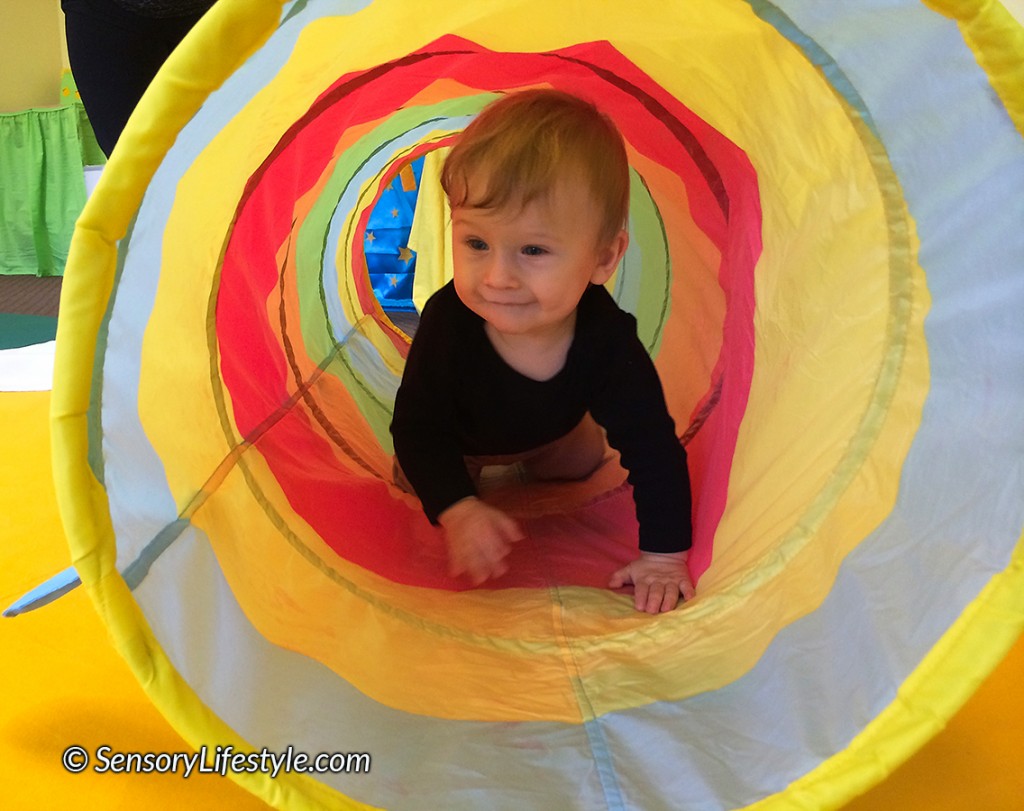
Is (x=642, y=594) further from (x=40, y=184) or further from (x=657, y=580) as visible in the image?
(x=40, y=184)

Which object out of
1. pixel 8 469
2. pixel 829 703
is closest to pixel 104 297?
pixel 829 703

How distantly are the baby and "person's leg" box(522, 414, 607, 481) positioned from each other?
0.10 m

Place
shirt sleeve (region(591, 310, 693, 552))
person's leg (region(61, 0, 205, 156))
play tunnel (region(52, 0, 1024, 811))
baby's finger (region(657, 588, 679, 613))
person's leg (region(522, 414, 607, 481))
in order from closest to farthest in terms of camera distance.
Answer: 1. play tunnel (region(52, 0, 1024, 811))
2. baby's finger (region(657, 588, 679, 613))
3. shirt sleeve (region(591, 310, 693, 552))
4. person's leg (region(61, 0, 205, 156))
5. person's leg (region(522, 414, 607, 481))

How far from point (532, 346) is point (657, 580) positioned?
0.41 meters

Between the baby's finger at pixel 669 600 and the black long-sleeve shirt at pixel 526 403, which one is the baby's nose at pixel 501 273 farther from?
the baby's finger at pixel 669 600

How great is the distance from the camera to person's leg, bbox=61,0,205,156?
4.68 feet

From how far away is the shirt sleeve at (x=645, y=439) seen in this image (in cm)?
125

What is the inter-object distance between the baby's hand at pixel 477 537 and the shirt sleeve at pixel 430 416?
6 centimetres

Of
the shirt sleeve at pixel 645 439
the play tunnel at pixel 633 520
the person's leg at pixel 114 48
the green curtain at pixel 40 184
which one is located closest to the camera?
the play tunnel at pixel 633 520

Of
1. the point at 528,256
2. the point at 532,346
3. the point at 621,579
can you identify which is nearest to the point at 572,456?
the point at 532,346

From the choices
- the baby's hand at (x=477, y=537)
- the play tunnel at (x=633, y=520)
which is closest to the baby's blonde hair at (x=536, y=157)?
the play tunnel at (x=633, y=520)

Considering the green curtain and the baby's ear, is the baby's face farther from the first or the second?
the green curtain

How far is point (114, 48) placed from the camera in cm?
144

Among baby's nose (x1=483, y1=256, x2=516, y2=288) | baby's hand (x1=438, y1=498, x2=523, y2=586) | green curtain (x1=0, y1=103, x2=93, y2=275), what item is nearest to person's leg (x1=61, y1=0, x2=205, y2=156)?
baby's nose (x1=483, y1=256, x2=516, y2=288)
